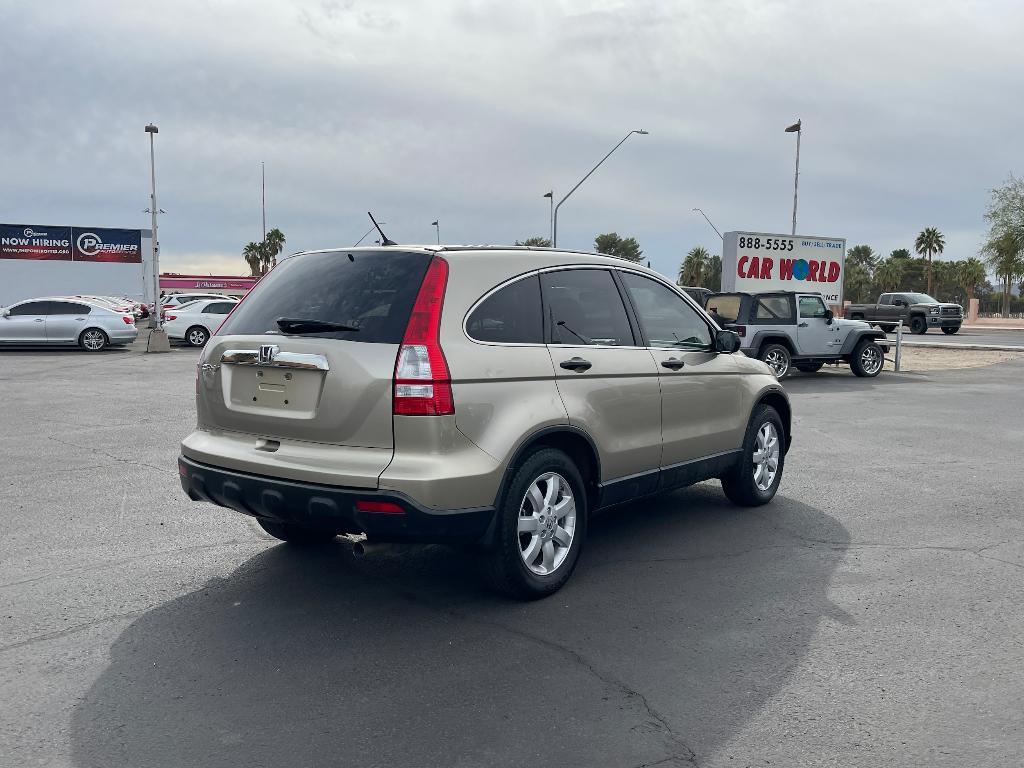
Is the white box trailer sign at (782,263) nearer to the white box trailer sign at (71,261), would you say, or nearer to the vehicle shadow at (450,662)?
the vehicle shadow at (450,662)

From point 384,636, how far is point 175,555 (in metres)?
1.89

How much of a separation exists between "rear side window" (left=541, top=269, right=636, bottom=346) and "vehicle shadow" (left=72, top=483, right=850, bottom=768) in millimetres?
1355

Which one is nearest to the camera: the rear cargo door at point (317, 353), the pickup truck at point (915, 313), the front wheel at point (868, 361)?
the rear cargo door at point (317, 353)

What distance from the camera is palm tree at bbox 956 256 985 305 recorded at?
3386 inches

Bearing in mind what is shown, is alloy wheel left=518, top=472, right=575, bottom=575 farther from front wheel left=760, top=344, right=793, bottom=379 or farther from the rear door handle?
front wheel left=760, top=344, right=793, bottom=379

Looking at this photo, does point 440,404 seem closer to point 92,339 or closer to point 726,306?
point 726,306

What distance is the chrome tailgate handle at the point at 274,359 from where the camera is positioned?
418 cm

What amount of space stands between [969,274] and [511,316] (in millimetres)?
94313

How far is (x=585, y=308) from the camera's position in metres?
5.09

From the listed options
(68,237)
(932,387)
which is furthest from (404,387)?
(68,237)

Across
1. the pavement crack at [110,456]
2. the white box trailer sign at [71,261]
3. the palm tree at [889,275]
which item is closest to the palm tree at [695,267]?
the palm tree at [889,275]

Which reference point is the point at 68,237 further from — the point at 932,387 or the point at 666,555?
the point at 666,555

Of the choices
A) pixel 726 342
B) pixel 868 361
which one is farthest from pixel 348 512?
pixel 868 361

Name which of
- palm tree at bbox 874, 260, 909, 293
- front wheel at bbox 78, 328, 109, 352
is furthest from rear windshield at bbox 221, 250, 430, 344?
palm tree at bbox 874, 260, 909, 293
